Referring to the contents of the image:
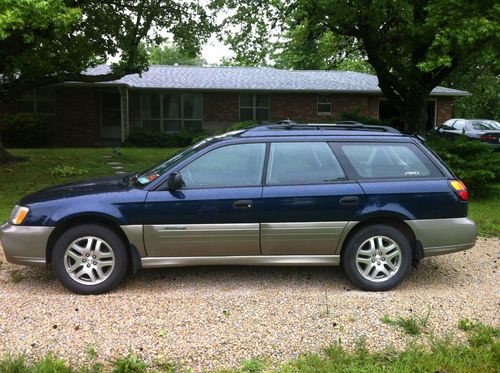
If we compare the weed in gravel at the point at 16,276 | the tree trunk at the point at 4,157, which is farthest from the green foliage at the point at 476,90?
the weed in gravel at the point at 16,276

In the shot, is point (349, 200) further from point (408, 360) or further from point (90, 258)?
point (90, 258)

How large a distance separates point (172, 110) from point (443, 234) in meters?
20.2

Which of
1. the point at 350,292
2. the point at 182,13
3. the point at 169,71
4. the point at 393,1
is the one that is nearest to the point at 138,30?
the point at 182,13

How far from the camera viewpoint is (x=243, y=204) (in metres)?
4.84

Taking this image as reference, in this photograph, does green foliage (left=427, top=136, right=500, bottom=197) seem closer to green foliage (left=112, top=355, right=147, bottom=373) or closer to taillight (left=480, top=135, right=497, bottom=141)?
taillight (left=480, top=135, right=497, bottom=141)

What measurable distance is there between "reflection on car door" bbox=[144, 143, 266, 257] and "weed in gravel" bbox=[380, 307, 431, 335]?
4.61ft

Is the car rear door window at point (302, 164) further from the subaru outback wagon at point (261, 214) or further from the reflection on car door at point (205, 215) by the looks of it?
the reflection on car door at point (205, 215)

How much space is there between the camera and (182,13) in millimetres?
13773

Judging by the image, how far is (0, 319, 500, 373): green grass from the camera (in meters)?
3.39

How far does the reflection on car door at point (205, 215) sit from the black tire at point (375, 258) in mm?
955

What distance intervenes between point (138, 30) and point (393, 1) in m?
6.78

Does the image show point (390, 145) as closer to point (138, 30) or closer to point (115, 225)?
point (115, 225)

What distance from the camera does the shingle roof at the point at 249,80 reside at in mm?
23281

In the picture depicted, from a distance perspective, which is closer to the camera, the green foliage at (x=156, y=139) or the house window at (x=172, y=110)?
the green foliage at (x=156, y=139)
